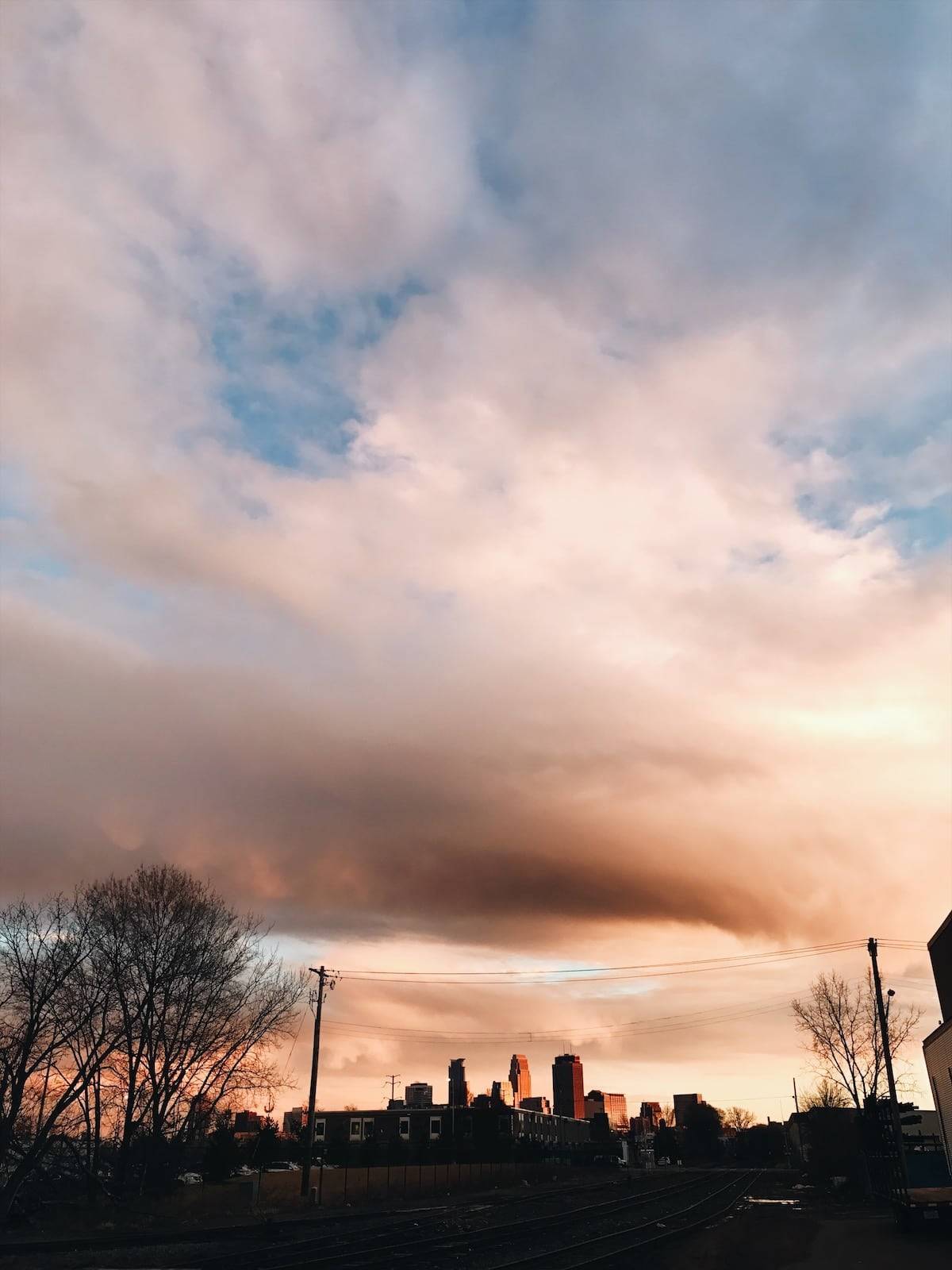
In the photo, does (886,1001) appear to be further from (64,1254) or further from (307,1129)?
(64,1254)

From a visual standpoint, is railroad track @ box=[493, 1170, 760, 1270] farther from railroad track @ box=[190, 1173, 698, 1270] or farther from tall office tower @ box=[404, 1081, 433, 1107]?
tall office tower @ box=[404, 1081, 433, 1107]

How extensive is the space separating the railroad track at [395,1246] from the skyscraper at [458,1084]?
139555mm

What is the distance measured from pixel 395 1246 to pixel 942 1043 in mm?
35943

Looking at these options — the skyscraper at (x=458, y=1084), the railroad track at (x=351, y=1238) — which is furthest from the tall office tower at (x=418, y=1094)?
the railroad track at (x=351, y=1238)

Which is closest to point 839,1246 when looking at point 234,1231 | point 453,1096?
point 234,1231

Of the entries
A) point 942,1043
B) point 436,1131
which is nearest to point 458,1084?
point 436,1131

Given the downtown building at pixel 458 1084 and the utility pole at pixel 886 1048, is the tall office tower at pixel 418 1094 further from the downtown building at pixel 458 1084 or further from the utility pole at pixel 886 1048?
the utility pole at pixel 886 1048

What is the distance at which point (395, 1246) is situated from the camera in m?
28.8

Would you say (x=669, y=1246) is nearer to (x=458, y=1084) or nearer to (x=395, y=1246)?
(x=395, y=1246)

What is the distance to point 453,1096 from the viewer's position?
169000 millimetres

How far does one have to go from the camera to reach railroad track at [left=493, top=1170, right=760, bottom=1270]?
25516mm

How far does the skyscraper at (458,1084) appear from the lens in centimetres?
16925

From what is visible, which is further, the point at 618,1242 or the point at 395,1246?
the point at 618,1242

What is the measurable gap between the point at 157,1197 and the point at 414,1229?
52.5ft
